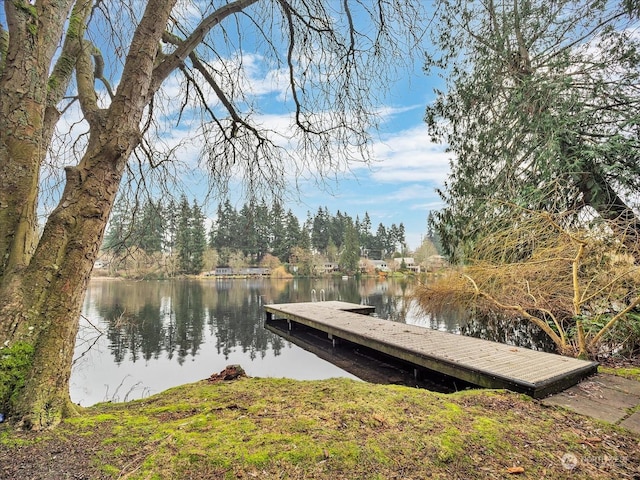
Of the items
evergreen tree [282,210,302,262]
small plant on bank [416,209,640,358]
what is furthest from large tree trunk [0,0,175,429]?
evergreen tree [282,210,302,262]

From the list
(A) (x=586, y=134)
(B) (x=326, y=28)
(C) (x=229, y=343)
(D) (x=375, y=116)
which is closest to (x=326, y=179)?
(D) (x=375, y=116)

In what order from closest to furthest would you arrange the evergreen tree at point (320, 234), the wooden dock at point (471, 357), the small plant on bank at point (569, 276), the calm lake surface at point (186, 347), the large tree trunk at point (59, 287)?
1. the large tree trunk at point (59, 287)
2. the wooden dock at point (471, 357)
3. the small plant on bank at point (569, 276)
4. the calm lake surface at point (186, 347)
5. the evergreen tree at point (320, 234)

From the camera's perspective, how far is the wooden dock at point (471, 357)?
3.25 m

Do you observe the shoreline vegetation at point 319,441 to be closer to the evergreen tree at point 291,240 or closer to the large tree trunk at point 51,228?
the large tree trunk at point 51,228

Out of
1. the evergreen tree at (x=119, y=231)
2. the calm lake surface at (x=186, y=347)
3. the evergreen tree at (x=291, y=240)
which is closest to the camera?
the evergreen tree at (x=119, y=231)

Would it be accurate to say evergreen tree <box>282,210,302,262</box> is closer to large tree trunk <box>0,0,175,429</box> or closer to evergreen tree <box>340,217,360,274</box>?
evergreen tree <box>340,217,360,274</box>

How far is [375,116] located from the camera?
3.36 m

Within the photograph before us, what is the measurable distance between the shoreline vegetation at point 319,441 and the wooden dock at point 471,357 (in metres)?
0.75

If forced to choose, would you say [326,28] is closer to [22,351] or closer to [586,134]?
[22,351]

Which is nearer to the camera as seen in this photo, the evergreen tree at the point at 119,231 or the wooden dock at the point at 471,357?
the wooden dock at the point at 471,357

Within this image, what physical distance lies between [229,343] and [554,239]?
717 centimetres

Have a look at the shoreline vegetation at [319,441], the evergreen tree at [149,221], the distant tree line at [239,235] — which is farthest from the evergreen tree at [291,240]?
the shoreline vegetation at [319,441]

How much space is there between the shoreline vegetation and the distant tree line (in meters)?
2.04

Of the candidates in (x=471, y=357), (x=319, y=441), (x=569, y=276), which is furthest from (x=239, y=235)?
(x=569, y=276)
